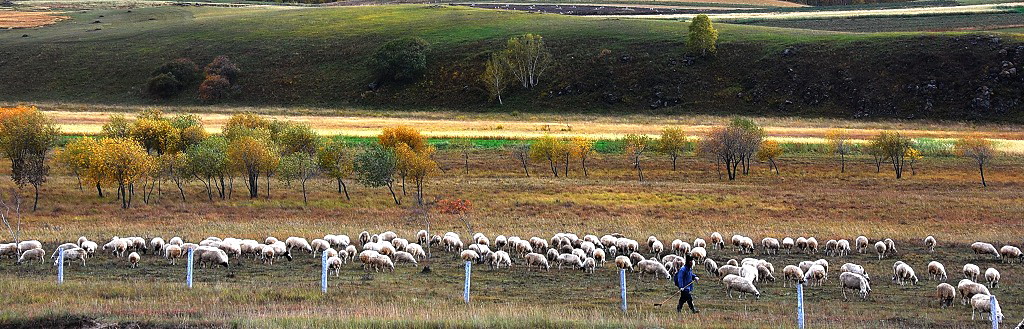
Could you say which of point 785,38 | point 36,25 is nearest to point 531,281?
point 785,38

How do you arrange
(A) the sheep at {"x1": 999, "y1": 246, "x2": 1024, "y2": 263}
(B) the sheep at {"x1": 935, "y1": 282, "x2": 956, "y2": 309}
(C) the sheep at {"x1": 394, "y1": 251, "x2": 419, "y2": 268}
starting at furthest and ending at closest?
1. (A) the sheep at {"x1": 999, "y1": 246, "x2": 1024, "y2": 263}
2. (C) the sheep at {"x1": 394, "y1": 251, "x2": 419, "y2": 268}
3. (B) the sheep at {"x1": 935, "y1": 282, "x2": 956, "y2": 309}

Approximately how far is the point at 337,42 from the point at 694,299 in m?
142

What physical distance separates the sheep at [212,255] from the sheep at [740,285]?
17.1m

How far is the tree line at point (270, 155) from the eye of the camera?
5806 cm

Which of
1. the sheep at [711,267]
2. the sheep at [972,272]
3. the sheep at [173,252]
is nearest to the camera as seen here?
the sheep at [972,272]

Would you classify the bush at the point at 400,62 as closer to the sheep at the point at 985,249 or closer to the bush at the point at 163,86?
the bush at the point at 163,86

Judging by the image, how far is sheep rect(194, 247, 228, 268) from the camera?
32125mm

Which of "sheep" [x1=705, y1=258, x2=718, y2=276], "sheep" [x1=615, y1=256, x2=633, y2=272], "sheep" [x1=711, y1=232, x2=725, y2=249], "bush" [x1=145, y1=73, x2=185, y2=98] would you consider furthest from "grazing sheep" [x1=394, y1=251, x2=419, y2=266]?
"bush" [x1=145, y1=73, x2=185, y2=98]

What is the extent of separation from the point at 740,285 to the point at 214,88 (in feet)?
407

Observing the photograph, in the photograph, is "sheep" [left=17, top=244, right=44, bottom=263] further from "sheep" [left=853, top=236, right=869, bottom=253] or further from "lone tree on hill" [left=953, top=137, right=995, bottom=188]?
"lone tree on hill" [left=953, top=137, right=995, bottom=188]

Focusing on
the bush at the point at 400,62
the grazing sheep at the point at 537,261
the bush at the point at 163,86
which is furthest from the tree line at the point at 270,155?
the bush at the point at 163,86

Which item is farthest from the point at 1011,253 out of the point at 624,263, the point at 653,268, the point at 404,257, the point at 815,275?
the point at 404,257

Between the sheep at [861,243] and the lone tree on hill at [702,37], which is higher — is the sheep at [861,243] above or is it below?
below

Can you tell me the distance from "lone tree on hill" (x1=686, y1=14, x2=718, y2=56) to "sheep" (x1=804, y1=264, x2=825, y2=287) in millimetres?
109448
